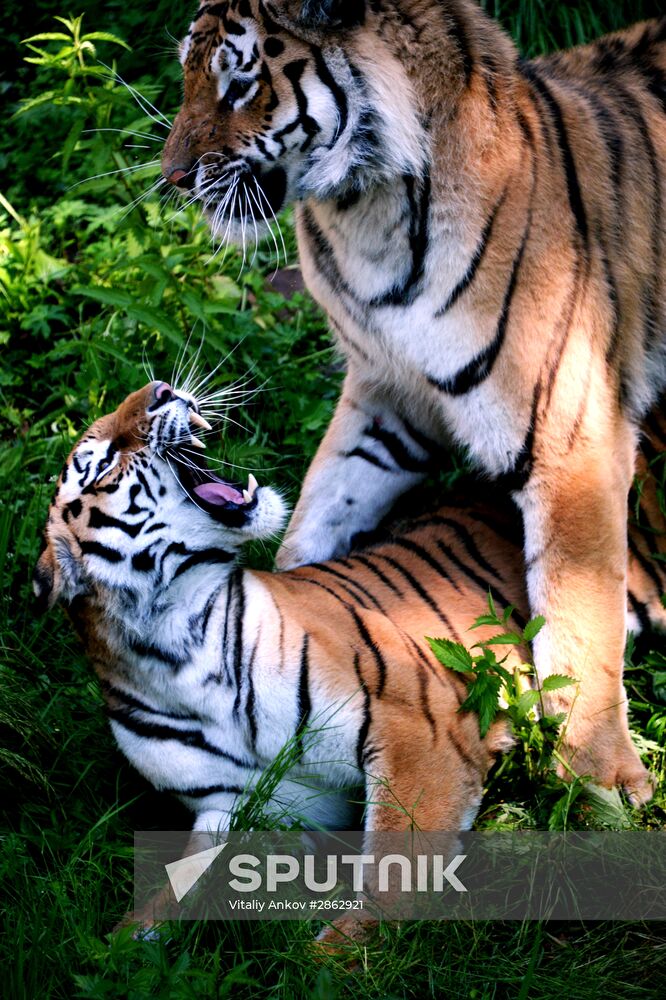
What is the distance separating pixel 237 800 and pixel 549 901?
2.10 feet

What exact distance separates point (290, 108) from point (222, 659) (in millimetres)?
1099

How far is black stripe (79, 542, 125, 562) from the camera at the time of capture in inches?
95.9

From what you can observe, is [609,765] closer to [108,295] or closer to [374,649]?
[374,649]

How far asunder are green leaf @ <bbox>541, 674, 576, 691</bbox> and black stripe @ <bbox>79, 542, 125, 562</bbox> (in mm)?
894

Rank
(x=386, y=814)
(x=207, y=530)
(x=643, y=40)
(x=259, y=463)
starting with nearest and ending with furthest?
(x=386, y=814) < (x=207, y=530) < (x=643, y=40) < (x=259, y=463)

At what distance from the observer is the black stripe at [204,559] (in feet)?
8.11

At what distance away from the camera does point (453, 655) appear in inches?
98.6

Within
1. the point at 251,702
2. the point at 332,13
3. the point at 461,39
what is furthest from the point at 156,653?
the point at 461,39

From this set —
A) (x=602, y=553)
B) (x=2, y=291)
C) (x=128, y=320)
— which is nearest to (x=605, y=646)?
(x=602, y=553)

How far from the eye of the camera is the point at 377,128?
2.42m

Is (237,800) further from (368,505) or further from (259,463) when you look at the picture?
(259,463)

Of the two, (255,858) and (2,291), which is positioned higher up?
(2,291)

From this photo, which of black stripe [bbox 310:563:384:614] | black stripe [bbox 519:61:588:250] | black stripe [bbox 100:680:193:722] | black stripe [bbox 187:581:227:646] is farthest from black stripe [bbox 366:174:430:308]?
black stripe [bbox 100:680:193:722]

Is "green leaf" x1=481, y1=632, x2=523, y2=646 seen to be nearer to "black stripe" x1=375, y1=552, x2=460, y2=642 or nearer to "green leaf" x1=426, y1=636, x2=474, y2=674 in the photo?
"green leaf" x1=426, y1=636, x2=474, y2=674
